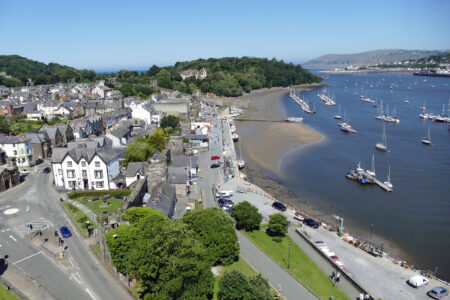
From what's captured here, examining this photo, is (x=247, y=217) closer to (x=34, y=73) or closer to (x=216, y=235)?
(x=216, y=235)

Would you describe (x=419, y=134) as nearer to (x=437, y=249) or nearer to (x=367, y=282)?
(x=437, y=249)

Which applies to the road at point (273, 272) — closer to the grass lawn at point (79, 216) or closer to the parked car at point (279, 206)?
the parked car at point (279, 206)

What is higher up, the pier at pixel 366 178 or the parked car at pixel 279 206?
the parked car at pixel 279 206

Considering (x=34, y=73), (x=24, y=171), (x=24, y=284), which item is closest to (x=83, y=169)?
(x=24, y=171)

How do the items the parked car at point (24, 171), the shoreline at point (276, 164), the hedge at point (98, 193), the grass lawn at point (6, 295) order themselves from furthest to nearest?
the parked car at point (24, 171) → the hedge at point (98, 193) → the shoreline at point (276, 164) → the grass lawn at point (6, 295)

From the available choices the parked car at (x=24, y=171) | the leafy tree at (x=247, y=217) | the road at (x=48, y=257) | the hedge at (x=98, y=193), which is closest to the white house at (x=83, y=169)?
the hedge at (x=98, y=193)

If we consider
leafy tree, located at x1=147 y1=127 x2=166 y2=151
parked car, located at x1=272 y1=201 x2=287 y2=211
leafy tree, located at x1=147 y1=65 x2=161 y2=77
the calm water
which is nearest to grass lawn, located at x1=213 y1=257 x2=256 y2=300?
parked car, located at x1=272 y1=201 x2=287 y2=211
